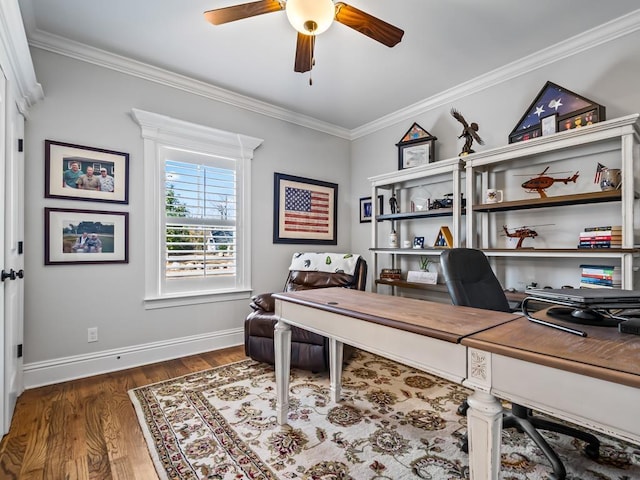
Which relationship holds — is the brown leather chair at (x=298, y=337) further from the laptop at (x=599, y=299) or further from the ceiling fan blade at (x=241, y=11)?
the ceiling fan blade at (x=241, y=11)

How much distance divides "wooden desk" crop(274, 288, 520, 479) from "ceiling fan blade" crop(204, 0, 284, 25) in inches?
64.1

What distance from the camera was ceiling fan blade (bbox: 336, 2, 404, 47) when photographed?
5.90ft

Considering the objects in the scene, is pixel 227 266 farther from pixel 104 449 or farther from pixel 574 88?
pixel 574 88

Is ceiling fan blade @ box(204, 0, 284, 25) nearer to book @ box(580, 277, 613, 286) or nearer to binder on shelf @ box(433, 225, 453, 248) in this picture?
binder on shelf @ box(433, 225, 453, 248)

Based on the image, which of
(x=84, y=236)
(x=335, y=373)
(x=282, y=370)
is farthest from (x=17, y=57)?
(x=335, y=373)

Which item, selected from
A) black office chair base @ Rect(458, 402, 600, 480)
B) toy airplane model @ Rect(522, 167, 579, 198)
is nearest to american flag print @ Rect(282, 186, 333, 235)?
toy airplane model @ Rect(522, 167, 579, 198)

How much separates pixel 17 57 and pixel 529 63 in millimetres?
3731

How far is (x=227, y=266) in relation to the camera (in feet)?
11.3

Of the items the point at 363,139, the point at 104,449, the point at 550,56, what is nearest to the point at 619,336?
the point at 104,449

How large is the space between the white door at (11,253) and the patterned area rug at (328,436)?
2.35 feet

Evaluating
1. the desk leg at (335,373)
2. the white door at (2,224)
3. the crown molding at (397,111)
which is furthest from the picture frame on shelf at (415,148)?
the white door at (2,224)

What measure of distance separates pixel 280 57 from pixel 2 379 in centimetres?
290

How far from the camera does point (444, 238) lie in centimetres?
328

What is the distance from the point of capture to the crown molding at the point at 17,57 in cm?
160
